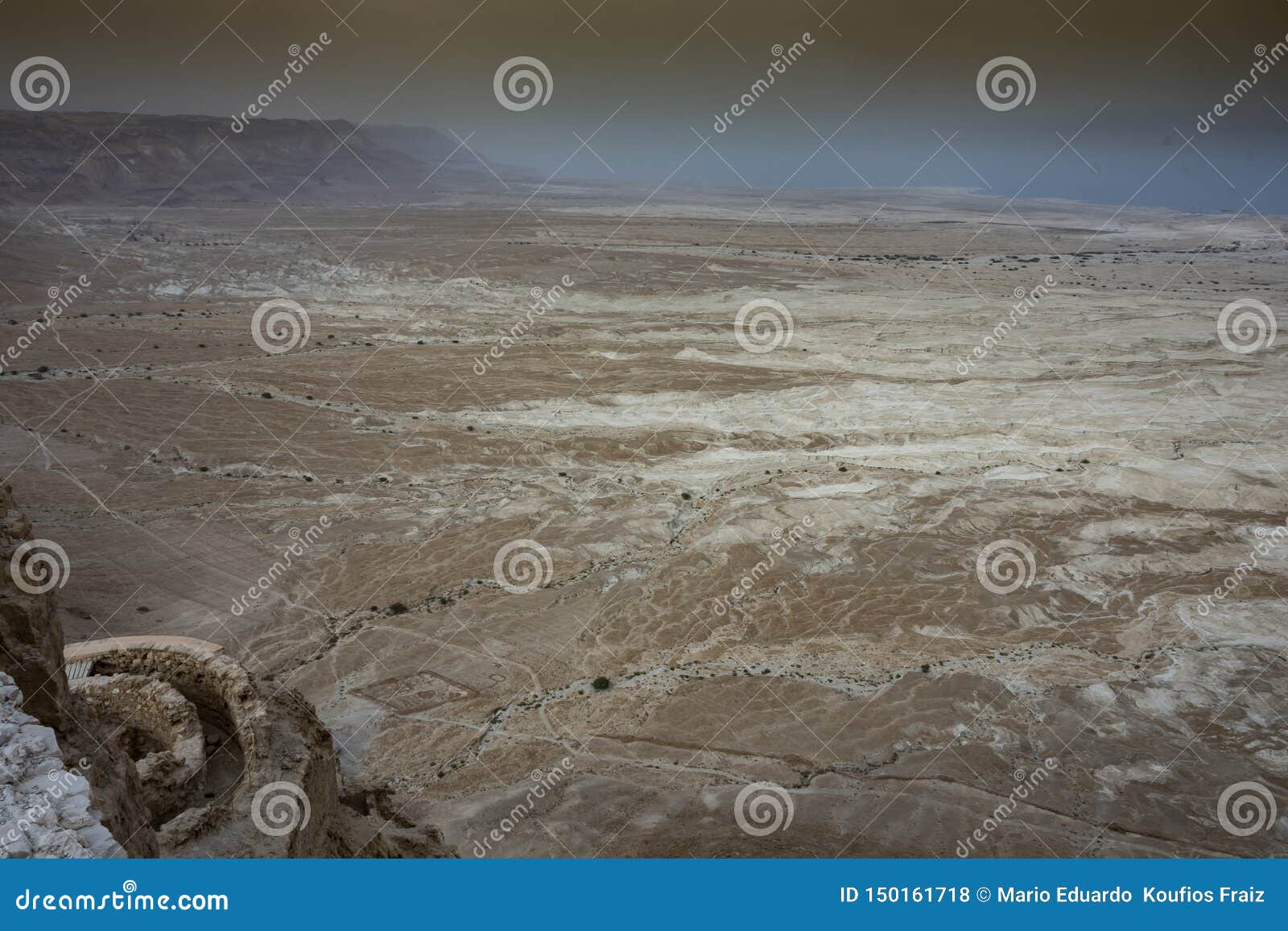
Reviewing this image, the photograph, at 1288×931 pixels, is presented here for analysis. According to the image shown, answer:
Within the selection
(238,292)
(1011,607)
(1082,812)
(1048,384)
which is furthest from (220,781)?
(238,292)

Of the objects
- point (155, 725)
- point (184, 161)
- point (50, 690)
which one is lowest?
point (155, 725)

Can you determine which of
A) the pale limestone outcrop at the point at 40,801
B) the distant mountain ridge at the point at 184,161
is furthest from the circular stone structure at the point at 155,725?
the distant mountain ridge at the point at 184,161

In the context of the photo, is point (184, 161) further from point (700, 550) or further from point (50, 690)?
point (50, 690)

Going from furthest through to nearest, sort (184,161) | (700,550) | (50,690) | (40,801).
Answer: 1. (184,161)
2. (700,550)
3. (50,690)
4. (40,801)

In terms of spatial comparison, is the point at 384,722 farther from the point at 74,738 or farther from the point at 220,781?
the point at 74,738

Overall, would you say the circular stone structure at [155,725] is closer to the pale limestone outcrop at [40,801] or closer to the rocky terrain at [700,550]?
the rocky terrain at [700,550]

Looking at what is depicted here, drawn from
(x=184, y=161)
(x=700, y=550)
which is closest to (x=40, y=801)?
(x=700, y=550)

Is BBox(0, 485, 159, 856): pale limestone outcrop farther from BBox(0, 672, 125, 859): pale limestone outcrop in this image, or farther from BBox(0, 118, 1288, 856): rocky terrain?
BBox(0, 118, 1288, 856): rocky terrain

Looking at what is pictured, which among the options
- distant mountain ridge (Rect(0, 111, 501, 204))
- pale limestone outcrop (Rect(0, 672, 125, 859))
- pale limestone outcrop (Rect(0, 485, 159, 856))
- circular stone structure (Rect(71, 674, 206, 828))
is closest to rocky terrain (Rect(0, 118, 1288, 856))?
circular stone structure (Rect(71, 674, 206, 828))
